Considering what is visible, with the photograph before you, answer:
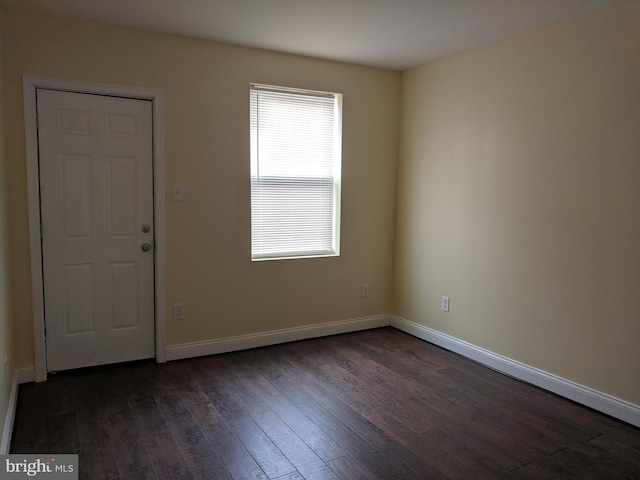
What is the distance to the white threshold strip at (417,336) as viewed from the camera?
277 centimetres

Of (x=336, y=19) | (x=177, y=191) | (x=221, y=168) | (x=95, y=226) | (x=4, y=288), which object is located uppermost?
(x=336, y=19)

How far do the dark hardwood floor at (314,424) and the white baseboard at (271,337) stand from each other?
12 cm

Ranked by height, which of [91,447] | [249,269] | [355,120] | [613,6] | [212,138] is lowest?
[91,447]

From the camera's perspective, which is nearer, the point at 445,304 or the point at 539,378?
the point at 539,378

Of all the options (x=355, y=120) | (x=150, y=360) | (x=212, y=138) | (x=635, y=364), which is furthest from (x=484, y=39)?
(x=150, y=360)

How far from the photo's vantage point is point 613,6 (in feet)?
8.96

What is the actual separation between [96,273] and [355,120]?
252 cm

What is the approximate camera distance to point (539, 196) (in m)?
3.21

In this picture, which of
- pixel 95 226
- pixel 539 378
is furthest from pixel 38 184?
pixel 539 378

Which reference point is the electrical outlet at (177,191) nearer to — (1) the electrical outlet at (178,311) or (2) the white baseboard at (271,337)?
(1) the electrical outlet at (178,311)

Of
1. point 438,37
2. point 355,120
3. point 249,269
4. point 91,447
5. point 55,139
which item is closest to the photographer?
point 91,447

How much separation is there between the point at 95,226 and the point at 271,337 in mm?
1658

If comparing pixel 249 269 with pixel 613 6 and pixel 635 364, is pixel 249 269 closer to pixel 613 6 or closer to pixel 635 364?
pixel 635 364

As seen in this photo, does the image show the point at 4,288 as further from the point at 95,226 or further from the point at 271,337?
the point at 271,337
